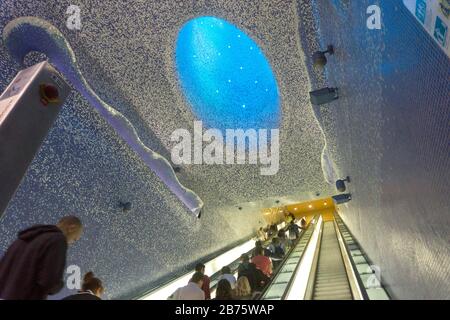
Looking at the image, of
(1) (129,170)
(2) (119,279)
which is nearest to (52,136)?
(1) (129,170)

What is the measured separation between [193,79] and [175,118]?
0.84 meters

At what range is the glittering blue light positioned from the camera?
19.9ft

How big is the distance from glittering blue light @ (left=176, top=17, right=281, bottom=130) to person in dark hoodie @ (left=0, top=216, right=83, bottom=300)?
398 cm

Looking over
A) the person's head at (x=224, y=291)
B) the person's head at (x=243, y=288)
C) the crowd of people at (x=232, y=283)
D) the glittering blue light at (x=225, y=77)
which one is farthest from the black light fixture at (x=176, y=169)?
the person's head at (x=224, y=291)

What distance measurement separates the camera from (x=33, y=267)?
7.14 ft

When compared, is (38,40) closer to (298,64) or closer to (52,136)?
(52,136)

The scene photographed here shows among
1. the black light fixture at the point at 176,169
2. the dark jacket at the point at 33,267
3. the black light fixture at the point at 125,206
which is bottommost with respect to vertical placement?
the dark jacket at the point at 33,267

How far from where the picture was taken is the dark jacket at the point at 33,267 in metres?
2.15

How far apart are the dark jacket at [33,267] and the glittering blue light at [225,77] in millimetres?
3997

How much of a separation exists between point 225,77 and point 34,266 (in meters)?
5.75

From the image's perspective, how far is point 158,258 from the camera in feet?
24.8

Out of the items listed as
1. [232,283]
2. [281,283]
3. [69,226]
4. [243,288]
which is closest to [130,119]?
[232,283]

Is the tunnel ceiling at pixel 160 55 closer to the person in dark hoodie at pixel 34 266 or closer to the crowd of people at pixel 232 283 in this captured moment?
the person in dark hoodie at pixel 34 266

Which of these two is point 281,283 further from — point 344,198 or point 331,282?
point 344,198
